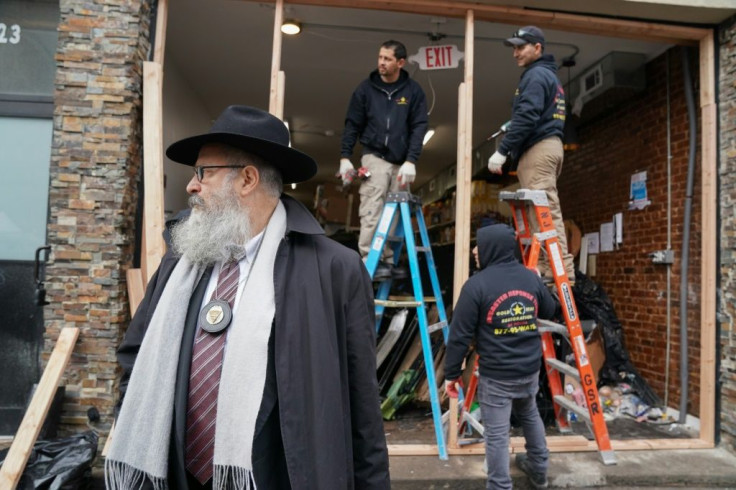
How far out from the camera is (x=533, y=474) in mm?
3381

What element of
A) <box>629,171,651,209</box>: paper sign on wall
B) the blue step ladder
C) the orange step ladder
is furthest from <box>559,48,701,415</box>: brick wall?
the blue step ladder

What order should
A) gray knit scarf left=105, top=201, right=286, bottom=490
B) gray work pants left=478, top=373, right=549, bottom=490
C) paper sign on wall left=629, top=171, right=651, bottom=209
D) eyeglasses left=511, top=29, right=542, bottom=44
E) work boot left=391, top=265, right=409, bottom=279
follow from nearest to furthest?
gray knit scarf left=105, top=201, right=286, bottom=490 → gray work pants left=478, top=373, right=549, bottom=490 → eyeglasses left=511, top=29, right=542, bottom=44 → work boot left=391, top=265, right=409, bottom=279 → paper sign on wall left=629, top=171, right=651, bottom=209

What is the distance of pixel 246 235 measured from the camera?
5.50ft

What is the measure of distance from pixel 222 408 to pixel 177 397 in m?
0.18

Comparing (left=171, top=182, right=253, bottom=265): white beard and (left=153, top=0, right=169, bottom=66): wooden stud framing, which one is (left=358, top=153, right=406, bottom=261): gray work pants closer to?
(left=153, top=0, right=169, bottom=66): wooden stud framing

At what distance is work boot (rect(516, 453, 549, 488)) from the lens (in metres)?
3.36

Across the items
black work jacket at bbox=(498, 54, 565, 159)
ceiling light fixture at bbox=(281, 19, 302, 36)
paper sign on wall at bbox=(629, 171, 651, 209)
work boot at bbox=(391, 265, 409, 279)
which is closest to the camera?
black work jacket at bbox=(498, 54, 565, 159)

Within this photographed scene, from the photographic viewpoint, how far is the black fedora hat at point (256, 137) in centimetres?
164

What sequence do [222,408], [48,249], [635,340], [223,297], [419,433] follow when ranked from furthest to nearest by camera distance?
[635,340], [419,433], [48,249], [223,297], [222,408]

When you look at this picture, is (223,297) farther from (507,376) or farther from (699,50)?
(699,50)

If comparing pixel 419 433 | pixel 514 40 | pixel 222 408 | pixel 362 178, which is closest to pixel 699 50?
pixel 514 40

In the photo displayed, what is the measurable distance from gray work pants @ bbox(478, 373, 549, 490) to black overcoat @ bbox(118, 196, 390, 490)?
176 cm

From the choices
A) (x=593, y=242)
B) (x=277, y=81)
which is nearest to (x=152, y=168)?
(x=277, y=81)

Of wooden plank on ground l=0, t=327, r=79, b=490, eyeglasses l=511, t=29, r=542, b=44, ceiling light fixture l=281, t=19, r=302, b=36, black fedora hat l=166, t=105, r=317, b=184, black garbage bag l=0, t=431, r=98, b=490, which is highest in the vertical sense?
ceiling light fixture l=281, t=19, r=302, b=36
